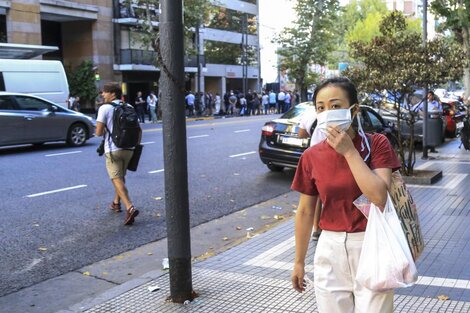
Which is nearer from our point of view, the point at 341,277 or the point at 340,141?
the point at 340,141

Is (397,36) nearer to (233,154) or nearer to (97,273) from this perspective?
(233,154)

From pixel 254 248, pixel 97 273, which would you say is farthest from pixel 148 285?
pixel 254 248

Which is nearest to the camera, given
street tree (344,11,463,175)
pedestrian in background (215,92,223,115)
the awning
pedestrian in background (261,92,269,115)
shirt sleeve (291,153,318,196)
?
shirt sleeve (291,153,318,196)

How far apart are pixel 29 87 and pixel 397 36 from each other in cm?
1348

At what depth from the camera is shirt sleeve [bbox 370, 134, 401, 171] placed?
2.57 meters

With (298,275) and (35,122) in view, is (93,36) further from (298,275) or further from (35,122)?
(298,275)

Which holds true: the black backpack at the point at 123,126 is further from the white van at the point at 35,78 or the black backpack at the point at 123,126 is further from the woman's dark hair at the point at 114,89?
the white van at the point at 35,78

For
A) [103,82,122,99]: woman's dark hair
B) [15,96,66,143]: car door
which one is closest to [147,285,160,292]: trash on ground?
[103,82,122,99]: woman's dark hair

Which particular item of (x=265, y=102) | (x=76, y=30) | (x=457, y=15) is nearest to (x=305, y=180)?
(x=457, y=15)

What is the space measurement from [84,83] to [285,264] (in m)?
32.6

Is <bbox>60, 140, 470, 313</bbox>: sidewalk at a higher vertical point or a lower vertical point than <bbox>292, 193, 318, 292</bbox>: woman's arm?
lower

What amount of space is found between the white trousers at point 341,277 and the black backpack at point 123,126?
5092mm

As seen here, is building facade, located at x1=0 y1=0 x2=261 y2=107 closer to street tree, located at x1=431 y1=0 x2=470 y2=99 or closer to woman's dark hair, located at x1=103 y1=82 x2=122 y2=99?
street tree, located at x1=431 y1=0 x2=470 y2=99

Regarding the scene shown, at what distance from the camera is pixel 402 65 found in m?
9.68
